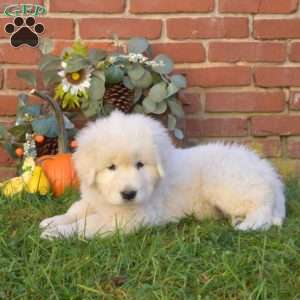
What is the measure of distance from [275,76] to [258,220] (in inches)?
69.5

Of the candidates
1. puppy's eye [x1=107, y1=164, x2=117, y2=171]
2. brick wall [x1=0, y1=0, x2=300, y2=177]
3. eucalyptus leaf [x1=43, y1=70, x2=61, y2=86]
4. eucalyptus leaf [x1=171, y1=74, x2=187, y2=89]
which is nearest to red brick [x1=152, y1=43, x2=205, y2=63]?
brick wall [x1=0, y1=0, x2=300, y2=177]

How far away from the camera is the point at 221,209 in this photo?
4039mm

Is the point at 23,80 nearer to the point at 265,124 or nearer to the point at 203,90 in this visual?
the point at 203,90

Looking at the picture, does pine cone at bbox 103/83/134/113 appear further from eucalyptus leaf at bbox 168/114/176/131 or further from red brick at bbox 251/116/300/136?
red brick at bbox 251/116/300/136

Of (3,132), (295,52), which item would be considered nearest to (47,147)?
(3,132)

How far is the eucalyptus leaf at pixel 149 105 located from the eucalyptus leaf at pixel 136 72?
0.18 m

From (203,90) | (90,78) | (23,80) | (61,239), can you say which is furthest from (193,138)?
(61,239)

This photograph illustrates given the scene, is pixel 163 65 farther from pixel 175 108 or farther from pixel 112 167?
pixel 112 167

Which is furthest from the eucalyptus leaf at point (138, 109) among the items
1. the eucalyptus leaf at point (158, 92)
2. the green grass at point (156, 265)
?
the green grass at point (156, 265)

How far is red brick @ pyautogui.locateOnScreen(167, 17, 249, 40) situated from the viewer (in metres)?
5.13

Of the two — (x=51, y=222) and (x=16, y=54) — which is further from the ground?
(x=16, y=54)

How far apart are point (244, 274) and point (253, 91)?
241 cm

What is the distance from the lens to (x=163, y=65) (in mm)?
4832

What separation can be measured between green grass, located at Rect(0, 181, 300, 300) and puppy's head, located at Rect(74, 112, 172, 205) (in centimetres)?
26
